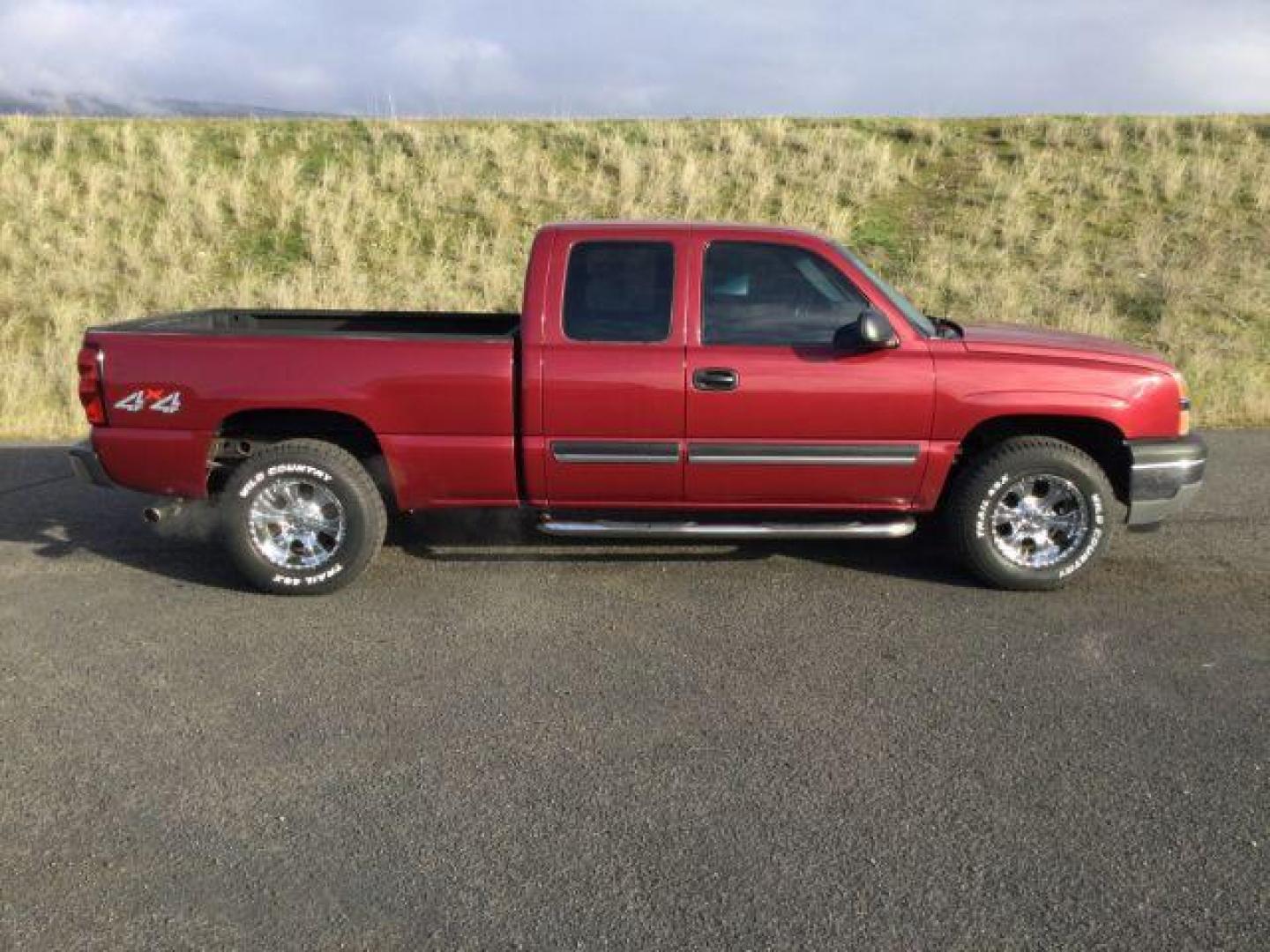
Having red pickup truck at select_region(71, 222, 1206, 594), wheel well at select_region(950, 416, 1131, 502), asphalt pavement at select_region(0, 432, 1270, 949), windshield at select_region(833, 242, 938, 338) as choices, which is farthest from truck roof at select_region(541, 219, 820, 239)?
asphalt pavement at select_region(0, 432, 1270, 949)

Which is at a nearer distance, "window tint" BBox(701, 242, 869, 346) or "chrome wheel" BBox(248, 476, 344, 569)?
"window tint" BBox(701, 242, 869, 346)

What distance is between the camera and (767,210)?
18.7 metres

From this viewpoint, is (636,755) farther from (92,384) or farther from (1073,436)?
(92,384)

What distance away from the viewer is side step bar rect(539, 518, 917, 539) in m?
5.14

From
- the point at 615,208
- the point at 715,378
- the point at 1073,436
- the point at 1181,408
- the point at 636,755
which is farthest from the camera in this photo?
the point at 615,208

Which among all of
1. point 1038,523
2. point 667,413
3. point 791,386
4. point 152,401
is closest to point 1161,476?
point 1038,523

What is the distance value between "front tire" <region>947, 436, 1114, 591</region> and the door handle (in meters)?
1.29

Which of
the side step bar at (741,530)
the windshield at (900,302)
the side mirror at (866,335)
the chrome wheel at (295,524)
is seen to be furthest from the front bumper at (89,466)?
the windshield at (900,302)

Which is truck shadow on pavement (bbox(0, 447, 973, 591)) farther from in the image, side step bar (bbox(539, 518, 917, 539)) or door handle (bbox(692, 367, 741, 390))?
door handle (bbox(692, 367, 741, 390))

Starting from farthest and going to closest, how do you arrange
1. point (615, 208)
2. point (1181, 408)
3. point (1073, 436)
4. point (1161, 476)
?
point (615, 208) → point (1073, 436) → point (1181, 408) → point (1161, 476)

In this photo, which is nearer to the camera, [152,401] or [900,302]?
[152,401]

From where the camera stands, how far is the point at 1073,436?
5.38 metres

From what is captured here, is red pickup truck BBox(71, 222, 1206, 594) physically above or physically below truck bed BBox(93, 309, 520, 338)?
below

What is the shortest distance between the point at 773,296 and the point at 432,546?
2407mm
